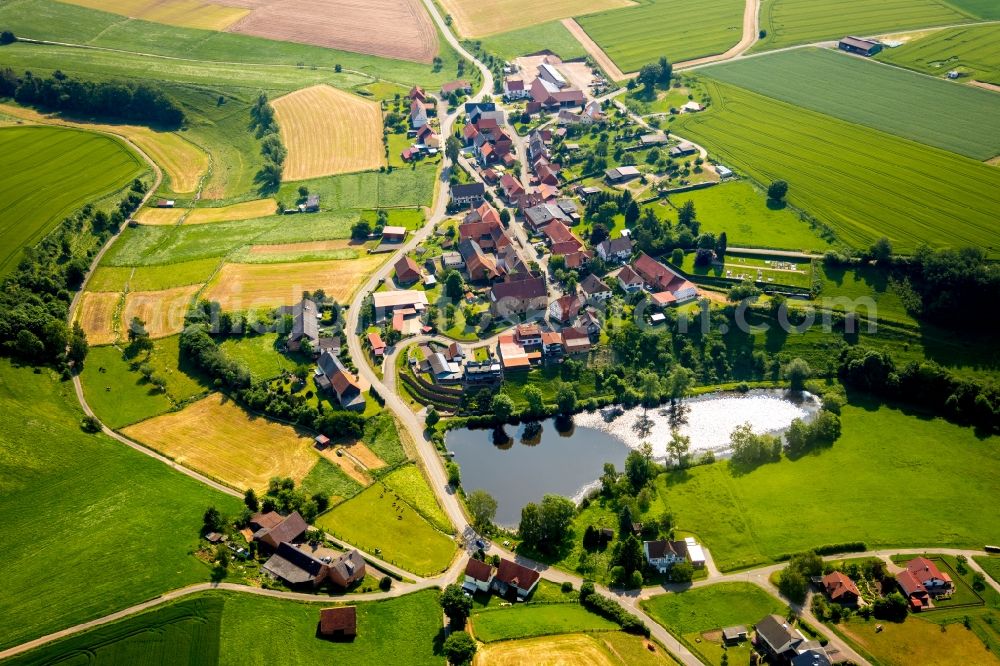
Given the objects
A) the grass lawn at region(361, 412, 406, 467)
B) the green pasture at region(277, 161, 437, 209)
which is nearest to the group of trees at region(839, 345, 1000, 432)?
the grass lawn at region(361, 412, 406, 467)

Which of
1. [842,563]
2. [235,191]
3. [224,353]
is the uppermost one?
[235,191]

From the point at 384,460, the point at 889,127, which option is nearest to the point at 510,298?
the point at 384,460

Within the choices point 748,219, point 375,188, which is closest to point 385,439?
A: point 375,188

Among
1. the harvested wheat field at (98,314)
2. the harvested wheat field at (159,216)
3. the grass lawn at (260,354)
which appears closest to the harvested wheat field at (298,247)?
the harvested wheat field at (159,216)

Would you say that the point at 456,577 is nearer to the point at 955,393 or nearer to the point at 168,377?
the point at 168,377

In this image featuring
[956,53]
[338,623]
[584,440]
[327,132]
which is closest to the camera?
[338,623]

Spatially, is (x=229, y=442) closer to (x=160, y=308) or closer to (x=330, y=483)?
(x=330, y=483)
